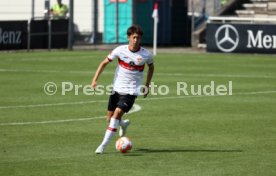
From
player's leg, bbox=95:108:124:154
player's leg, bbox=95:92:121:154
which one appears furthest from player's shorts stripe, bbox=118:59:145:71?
player's leg, bbox=95:108:124:154

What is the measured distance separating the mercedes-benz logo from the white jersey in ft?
81.7

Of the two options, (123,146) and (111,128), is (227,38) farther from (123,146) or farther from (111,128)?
(123,146)

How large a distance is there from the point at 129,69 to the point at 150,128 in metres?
2.69

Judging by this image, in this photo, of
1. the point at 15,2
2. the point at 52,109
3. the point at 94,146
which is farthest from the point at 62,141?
the point at 15,2

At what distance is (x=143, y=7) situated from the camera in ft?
157

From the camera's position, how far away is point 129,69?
14.7 m

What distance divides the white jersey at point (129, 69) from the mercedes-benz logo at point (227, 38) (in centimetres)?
2491

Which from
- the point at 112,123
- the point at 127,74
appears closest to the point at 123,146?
the point at 112,123

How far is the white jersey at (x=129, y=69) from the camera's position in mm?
14542

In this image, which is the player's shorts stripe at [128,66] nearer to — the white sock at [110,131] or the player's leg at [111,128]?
the player's leg at [111,128]

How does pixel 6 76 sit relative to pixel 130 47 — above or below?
below

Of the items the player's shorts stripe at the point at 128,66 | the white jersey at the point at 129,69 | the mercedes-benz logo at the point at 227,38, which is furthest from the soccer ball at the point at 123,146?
the mercedes-benz logo at the point at 227,38

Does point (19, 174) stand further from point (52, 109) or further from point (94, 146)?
point (52, 109)

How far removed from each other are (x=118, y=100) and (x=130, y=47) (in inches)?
32.9
